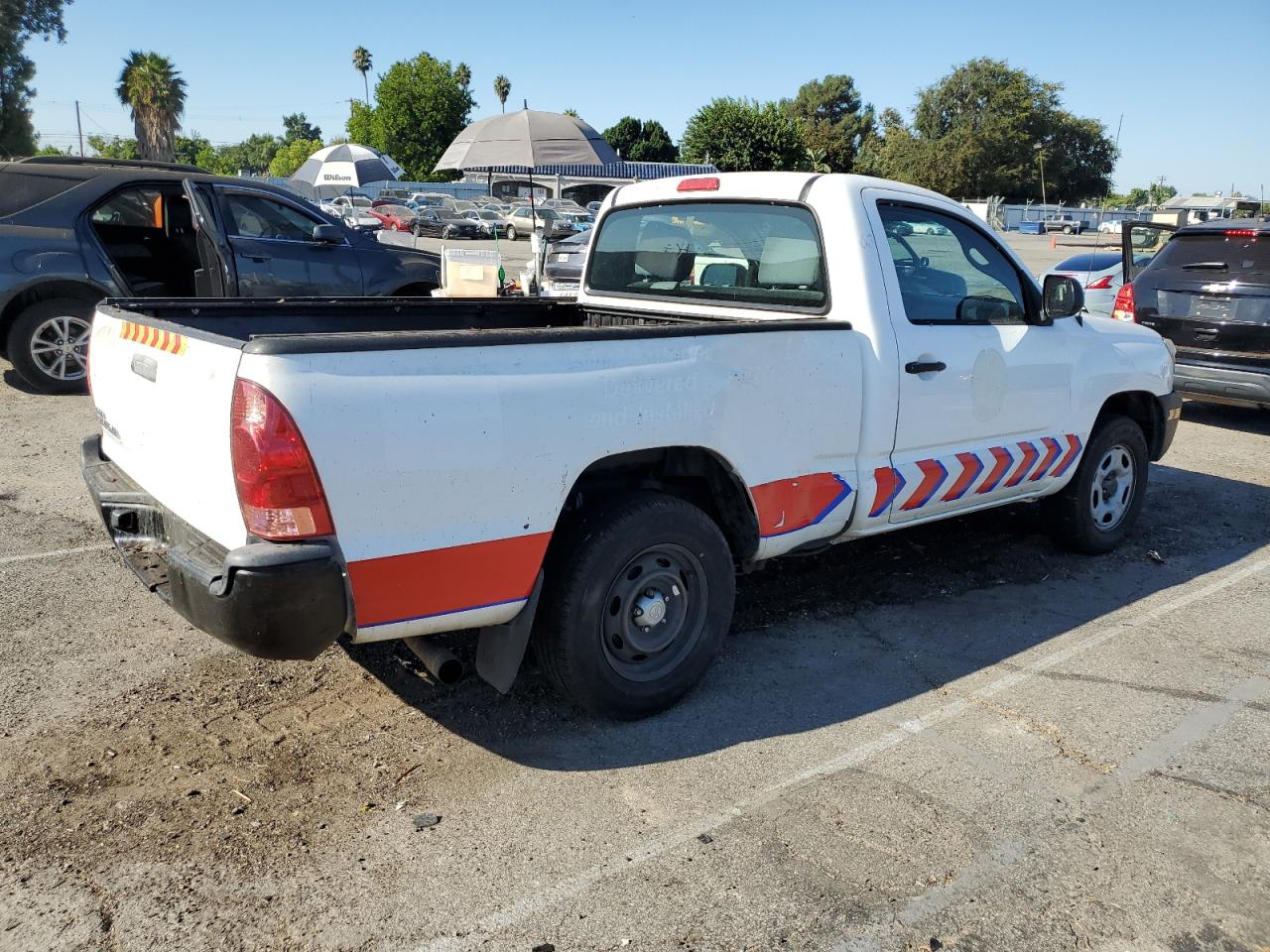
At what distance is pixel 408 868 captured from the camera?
2740mm

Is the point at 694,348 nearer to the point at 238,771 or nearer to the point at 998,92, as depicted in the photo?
the point at 238,771

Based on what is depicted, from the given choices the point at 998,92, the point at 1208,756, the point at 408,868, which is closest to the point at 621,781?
the point at 408,868

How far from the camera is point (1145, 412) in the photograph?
5.76 metres

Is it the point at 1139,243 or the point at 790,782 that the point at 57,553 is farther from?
the point at 1139,243

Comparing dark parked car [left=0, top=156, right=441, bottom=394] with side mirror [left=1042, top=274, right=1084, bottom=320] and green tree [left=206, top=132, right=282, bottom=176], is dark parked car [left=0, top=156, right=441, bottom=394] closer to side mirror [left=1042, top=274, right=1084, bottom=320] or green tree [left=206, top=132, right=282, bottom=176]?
side mirror [left=1042, top=274, right=1084, bottom=320]

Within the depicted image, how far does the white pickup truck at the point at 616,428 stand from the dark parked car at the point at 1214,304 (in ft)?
11.5

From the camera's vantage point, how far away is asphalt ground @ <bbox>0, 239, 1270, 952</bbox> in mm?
2580

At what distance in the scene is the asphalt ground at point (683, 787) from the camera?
258 cm

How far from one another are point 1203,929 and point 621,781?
167 cm

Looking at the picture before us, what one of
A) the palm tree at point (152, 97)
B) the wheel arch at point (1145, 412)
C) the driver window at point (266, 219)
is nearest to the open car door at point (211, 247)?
the driver window at point (266, 219)

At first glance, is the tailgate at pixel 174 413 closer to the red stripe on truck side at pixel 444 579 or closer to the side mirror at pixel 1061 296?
the red stripe on truck side at pixel 444 579

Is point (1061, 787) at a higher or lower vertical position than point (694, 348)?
lower

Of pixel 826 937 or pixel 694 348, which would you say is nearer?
pixel 826 937

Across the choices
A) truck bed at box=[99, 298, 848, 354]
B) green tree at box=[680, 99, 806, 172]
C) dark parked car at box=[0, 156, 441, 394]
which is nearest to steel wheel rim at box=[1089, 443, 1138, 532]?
truck bed at box=[99, 298, 848, 354]
